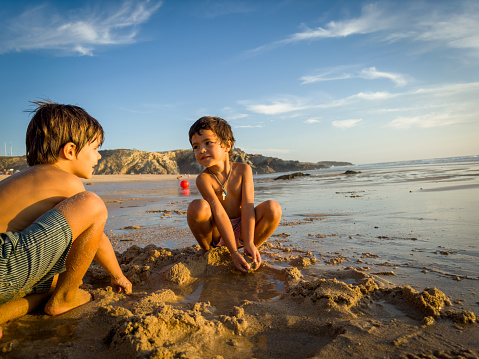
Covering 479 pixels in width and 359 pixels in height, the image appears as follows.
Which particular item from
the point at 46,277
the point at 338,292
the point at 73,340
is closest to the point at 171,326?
the point at 73,340

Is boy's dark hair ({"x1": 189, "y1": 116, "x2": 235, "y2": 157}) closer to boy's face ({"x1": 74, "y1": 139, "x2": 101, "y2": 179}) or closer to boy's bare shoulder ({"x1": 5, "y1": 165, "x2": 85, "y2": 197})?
boy's face ({"x1": 74, "y1": 139, "x2": 101, "y2": 179})

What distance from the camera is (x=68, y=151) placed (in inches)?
67.2

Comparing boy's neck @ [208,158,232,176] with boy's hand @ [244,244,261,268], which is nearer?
boy's hand @ [244,244,261,268]

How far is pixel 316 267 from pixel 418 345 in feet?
3.84

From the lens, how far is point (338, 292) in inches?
65.1

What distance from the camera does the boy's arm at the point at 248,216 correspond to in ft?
8.01

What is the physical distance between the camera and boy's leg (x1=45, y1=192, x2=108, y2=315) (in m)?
1.50

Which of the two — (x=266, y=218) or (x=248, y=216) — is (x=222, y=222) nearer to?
(x=248, y=216)

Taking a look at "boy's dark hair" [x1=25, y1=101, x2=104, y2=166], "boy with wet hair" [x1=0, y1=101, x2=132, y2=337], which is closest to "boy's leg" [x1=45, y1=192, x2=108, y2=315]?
"boy with wet hair" [x1=0, y1=101, x2=132, y2=337]

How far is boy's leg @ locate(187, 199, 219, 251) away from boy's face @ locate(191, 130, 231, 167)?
0.38m

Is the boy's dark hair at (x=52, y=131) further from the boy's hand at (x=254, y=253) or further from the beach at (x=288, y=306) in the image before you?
the boy's hand at (x=254, y=253)

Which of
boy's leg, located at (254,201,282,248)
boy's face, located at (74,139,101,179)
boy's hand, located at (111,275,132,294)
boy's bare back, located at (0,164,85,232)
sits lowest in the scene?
boy's hand, located at (111,275,132,294)

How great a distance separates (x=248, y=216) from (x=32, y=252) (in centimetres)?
160

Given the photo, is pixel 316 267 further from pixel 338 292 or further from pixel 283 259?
pixel 338 292
